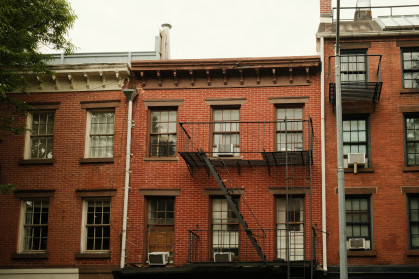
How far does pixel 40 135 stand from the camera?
2000 cm

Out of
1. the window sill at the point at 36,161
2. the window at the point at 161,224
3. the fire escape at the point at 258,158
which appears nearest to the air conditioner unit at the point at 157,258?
the window at the point at 161,224

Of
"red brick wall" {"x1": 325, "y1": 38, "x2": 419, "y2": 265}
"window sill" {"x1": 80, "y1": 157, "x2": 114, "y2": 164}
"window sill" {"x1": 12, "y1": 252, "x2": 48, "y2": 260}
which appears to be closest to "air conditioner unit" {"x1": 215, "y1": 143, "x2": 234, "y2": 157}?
"red brick wall" {"x1": 325, "y1": 38, "x2": 419, "y2": 265}

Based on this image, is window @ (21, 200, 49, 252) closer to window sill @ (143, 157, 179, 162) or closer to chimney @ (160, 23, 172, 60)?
window sill @ (143, 157, 179, 162)

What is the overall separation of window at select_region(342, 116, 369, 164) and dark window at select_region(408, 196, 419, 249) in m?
2.01

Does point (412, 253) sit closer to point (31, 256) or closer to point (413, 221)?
point (413, 221)

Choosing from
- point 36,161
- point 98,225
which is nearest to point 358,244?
point 98,225

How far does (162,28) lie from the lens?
23000 mm

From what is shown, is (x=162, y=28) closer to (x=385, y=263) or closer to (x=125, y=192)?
(x=125, y=192)

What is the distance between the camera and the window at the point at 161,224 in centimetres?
1875

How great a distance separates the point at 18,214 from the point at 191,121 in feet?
22.1

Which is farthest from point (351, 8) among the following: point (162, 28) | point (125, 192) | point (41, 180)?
point (41, 180)

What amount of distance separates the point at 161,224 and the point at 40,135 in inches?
213

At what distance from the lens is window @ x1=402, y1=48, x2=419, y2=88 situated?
61.8ft

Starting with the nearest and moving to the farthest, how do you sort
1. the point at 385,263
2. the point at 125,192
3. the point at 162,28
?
the point at 385,263 → the point at 125,192 → the point at 162,28
